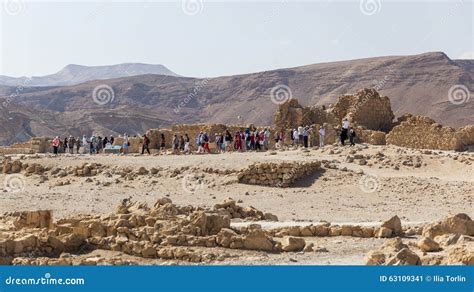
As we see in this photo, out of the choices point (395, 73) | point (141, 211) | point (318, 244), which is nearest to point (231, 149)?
point (141, 211)

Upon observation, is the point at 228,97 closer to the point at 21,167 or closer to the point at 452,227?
the point at 21,167

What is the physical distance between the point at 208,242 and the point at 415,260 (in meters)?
3.41

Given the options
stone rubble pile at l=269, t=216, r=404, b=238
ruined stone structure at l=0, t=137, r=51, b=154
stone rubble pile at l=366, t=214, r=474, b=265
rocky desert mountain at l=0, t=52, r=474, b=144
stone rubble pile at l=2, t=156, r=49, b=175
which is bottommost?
stone rubble pile at l=269, t=216, r=404, b=238

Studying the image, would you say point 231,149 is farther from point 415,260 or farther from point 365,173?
point 415,260

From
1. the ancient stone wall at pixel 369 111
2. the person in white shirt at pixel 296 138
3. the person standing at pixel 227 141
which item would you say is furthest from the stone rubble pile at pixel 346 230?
the ancient stone wall at pixel 369 111

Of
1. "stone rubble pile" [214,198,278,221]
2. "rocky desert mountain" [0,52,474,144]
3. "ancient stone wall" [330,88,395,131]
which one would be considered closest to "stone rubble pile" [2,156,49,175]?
"stone rubble pile" [214,198,278,221]

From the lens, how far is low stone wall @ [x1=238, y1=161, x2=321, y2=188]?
1858 centimetres

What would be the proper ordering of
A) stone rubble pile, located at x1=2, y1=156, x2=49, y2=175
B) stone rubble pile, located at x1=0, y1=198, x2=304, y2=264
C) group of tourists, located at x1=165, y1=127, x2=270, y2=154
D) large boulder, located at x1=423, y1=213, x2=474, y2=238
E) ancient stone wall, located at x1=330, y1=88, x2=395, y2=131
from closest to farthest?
stone rubble pile, located at x1=0, y1=198, x2=304, y2=264 → large boulder, located at x1=423, y1=213, x2=474, y2=238 → stone rubble pile, located at x1=2, y1=156, x2=49, y2=175 → group of tourists, located at x1=165, y1=127, x2=270, y2=154 → ancient stone wall, located at x1=330, y1=88, x2=395, y2=131

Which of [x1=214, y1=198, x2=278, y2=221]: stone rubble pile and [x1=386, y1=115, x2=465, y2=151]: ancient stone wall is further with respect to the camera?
[x1=386, y1=115, x2=465, y2=151]: ancient stone wall

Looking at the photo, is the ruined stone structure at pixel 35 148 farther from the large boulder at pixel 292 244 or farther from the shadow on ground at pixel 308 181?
the large boulder at pixel 292 244

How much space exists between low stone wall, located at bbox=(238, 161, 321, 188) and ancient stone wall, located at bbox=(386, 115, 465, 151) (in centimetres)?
625

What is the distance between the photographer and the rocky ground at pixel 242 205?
9680 mm

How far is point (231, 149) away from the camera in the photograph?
91.3ft

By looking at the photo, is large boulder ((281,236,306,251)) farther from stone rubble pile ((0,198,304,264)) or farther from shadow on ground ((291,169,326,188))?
shadow on ground ((291,169,326,188))
